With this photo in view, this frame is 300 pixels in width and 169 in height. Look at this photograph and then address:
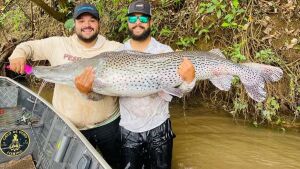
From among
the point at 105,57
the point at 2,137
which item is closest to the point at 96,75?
the point at 105,57

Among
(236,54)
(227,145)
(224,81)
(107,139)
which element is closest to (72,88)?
(107,139)

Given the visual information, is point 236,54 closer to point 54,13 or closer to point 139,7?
point 139,7

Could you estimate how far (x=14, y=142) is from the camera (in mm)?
3947

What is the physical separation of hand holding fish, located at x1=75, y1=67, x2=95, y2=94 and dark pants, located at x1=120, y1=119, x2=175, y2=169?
55 centimetres

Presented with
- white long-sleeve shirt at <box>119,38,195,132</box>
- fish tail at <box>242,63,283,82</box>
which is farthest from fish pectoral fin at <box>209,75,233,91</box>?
white long-sleeve shirt at <box>119,38,195,132</box>

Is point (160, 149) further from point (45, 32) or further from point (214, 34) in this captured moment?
point (45, 32)

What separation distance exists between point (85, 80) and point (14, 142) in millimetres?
1307

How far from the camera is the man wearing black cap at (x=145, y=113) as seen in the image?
3.29 metres

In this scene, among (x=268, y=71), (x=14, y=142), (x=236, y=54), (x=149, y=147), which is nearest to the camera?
(x=268, y=71)

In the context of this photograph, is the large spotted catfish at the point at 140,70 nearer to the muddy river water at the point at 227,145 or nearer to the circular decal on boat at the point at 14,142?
the circular decal on boat at the point at 14,142

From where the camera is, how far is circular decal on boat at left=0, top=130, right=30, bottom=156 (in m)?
3.86

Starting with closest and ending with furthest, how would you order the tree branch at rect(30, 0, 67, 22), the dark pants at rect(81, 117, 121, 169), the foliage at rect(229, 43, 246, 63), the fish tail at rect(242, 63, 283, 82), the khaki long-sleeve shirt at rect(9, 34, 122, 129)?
the fish tail at rect(242, 63, 283, 82), the khaki long-sleeve shirt at rect(9, 34, 122, 129), the dark pants at rect(81, 117, 121, 169), the foliage at rect(229, 43, 246, 63), the tree branch at rect(30, 0, 67, 22)

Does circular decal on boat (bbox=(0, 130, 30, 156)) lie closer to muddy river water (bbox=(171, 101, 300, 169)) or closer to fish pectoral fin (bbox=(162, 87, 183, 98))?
fish pectoral fin (bbox=(162, 87, 183, 98))

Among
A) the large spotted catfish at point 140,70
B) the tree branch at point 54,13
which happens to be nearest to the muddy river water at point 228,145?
the large spotted catfish at point 140,70
